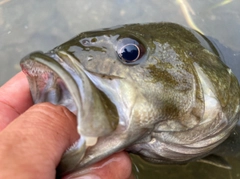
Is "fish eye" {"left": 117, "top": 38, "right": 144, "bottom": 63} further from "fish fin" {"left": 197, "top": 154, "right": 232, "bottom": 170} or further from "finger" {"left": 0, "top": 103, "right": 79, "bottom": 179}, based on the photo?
"fish fin" {"left": 197, "top": 154, "right": 232, "bottom": 170}

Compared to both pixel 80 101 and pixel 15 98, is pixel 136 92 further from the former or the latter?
pixel 15 98

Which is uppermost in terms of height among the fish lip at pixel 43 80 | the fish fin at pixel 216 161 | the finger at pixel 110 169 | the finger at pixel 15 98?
the fish lip at pixel 43 80

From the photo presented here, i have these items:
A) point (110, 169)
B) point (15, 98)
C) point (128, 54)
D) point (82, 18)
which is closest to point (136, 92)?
point (128, 54)

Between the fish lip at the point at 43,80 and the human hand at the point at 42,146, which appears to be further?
the fish lip at the point at 43,80

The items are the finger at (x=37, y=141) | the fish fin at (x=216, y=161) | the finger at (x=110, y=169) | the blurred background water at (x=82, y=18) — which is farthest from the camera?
the blurred background water at (x=82, y=18)

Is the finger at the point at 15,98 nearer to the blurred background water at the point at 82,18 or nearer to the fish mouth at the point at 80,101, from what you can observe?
the fish mouth at the point at 80,101

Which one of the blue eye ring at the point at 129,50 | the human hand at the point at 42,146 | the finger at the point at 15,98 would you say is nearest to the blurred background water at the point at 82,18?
the finger at the point at 15,98

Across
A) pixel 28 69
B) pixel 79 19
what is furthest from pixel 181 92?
pixel 79 19
